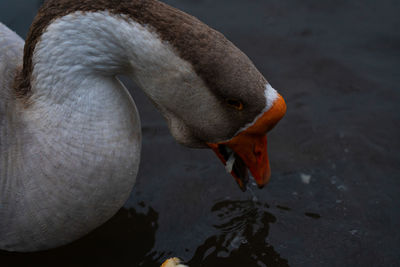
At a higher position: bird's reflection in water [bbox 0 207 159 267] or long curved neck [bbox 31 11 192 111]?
long curved neck [bbox 31 11 192 111]

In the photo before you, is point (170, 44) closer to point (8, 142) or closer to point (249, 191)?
point (8, 142)

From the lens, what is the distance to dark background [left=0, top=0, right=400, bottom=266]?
143 inches

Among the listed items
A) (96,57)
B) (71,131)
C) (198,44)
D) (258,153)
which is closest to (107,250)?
(71,131)

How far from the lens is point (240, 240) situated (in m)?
3.69

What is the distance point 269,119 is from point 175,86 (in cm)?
55

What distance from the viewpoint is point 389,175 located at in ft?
13.6

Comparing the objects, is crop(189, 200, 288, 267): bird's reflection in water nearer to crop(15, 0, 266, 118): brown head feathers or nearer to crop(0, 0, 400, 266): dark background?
crop(0, 0, 400, 266): dark background

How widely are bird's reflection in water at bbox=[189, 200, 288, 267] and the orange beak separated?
74cm

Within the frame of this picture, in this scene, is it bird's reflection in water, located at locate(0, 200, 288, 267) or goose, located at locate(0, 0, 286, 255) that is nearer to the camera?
goose, located at locate(0, 0, 286, 255)

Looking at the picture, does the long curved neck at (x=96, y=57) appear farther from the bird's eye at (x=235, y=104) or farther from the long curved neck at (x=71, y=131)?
the bird's eye at (x=235, y=104)

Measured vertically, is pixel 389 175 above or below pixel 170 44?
below

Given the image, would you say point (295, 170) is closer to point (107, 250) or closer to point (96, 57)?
point (107, 250)

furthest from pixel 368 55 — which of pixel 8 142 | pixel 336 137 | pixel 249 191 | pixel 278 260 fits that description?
pixel 8 142

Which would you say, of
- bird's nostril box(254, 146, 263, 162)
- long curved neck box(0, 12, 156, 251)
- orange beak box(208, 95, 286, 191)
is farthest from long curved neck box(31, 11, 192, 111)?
bird's nostril box(254, 146, 263, 162)
